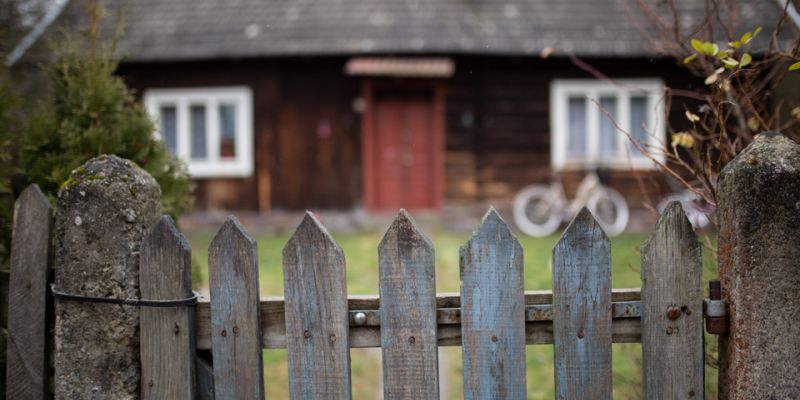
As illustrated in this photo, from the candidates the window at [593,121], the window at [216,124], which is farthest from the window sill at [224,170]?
the window at [593,121]

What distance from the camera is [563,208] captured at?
12242 millimetres

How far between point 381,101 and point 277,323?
443 inches

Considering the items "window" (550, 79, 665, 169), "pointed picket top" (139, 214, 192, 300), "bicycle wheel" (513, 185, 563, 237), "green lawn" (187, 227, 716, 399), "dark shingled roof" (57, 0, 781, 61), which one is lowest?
"green lawn" (187, 227, 716, 399)

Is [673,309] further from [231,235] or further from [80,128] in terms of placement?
[80,128]

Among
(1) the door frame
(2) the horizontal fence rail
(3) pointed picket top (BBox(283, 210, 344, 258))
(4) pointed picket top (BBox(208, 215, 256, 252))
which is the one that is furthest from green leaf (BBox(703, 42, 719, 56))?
(1) the door frame

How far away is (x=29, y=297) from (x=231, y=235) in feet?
2.44

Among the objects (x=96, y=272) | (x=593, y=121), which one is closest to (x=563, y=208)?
(x=593, y=121)

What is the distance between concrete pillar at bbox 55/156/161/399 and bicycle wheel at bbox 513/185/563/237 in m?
10.3

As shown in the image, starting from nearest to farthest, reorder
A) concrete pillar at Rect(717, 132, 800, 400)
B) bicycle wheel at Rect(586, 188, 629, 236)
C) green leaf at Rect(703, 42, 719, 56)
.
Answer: concrete pillar at Rect(717, 132, 800, 400) < green leaf at Rect(703, 42, 719, 56) < bicycle wheel at Rect(586, 188, 629, 236)

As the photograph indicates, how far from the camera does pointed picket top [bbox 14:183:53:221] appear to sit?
2223 mm

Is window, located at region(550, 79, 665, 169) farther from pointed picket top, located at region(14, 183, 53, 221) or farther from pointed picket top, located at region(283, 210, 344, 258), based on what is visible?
pointed picket top, located at region(14, 183, 53, 221)

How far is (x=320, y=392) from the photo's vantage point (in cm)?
208

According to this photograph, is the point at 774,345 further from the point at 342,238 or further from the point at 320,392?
the point at 342,238

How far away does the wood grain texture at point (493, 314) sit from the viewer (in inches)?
79.0
